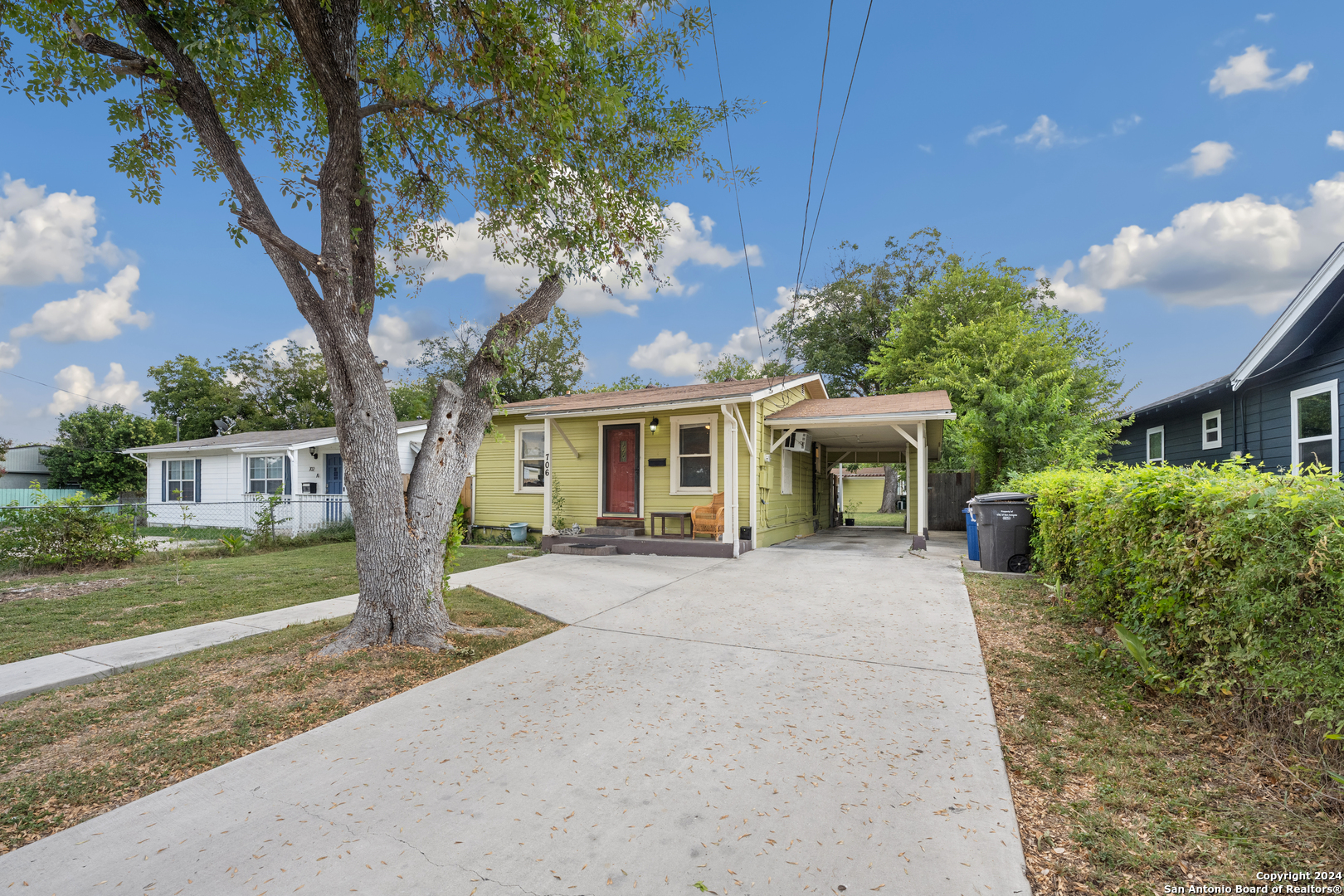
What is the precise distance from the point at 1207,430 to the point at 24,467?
164ft

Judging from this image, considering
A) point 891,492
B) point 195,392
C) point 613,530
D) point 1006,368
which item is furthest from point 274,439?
point 891,492

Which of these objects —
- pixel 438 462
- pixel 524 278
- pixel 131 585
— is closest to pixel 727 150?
pixel 524 278

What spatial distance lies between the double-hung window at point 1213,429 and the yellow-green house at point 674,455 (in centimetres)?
508

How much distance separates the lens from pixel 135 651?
177 inches

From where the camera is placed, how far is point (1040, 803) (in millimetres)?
2369

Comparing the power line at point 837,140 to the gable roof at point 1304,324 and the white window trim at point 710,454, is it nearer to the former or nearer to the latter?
the white window trim at point 710,454

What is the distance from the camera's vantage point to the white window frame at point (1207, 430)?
1124 cm

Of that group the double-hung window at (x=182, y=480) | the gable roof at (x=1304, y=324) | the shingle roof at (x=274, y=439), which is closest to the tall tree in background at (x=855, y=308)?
the gable roof at (x=1304, y=324)

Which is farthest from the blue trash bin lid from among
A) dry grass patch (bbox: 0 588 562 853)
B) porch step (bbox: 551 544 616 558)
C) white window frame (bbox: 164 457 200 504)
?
white window frame (bbox: 164 457 200 504)

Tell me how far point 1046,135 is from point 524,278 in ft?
42.6

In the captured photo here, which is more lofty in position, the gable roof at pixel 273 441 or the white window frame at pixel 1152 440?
the gable roof at pixel 273 441

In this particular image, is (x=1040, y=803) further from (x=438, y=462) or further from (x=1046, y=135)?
(x=1046, y=135)

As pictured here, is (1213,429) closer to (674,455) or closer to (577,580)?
(674,455)

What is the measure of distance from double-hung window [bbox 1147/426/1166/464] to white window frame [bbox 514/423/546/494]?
1452 centimetres
